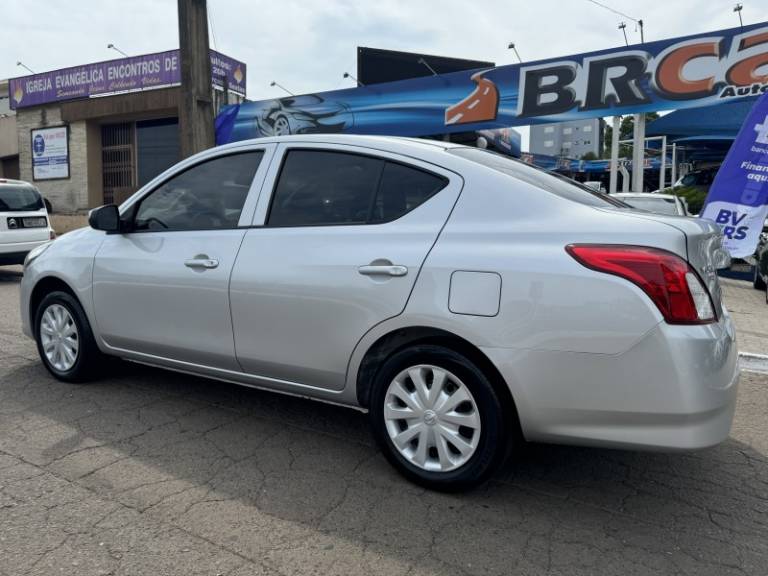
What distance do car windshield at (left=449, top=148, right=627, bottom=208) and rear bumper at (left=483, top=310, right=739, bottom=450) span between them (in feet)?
2.46

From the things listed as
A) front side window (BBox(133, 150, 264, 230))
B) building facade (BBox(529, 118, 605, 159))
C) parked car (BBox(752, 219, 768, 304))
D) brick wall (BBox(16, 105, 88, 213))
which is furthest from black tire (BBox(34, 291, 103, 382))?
building facade (BBox(529, 118, 605, 159))

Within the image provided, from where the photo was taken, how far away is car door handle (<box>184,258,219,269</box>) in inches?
138

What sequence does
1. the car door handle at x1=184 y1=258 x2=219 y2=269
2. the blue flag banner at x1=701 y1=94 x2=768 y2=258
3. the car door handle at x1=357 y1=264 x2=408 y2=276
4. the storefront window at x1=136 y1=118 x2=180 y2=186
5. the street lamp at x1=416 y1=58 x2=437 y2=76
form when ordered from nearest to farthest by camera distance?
the car door handle at x1=357 y1=264 x2=408 y2=276 < the car door handle at x1=184 y1=258 x2=219 y2=269 < the blue flag banner at x1=701 y1=94 x2=768 y2=258 < the street lamp at x1=416 y1=58 x2=437 y2=76 < the storefront window at x1=136 y1=118 x2=180 y2=186

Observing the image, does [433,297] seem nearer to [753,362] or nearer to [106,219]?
[106,219]

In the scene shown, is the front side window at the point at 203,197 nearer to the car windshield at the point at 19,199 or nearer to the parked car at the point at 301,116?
the car windshield at the point at 19,199

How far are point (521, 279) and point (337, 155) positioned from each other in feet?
4.18

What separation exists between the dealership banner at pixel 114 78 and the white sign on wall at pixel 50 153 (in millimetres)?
1120

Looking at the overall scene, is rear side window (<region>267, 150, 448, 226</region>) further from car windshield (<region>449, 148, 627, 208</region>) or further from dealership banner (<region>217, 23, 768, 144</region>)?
dealership banner (<region>217, 23, 768, 144</region>)

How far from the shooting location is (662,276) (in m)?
2.41

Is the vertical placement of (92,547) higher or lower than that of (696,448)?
lower

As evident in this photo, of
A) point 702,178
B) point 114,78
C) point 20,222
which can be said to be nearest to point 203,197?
point 20,222

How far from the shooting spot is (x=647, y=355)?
2398mm

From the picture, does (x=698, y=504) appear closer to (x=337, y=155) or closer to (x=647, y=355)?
(x=647, y=355)

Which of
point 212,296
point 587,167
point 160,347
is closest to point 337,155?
point 212,296
